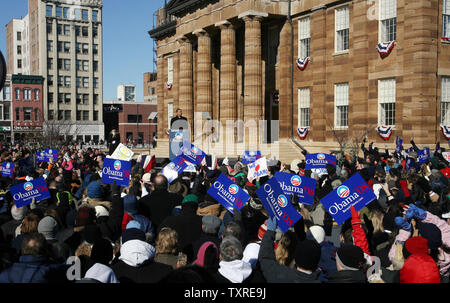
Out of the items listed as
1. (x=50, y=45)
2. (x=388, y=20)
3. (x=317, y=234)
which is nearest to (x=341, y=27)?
(x=388, y=20)

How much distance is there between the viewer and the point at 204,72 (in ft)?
126

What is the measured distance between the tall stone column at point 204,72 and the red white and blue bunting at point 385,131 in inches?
597

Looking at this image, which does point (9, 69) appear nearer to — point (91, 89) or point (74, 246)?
point (91, 89)

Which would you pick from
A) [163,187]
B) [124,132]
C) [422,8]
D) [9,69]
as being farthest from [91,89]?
[163,187]

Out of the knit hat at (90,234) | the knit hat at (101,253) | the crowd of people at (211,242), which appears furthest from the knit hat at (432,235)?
the knit hat at (90,234)

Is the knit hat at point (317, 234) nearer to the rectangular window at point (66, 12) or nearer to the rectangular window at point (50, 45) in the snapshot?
the rectangular window at point (50, 45)

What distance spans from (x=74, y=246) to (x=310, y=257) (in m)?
3.48

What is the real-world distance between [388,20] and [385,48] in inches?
63.3

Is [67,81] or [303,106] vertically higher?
[67,81]

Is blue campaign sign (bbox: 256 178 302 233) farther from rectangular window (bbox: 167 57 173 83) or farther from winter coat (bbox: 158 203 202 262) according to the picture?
rectangular window (bbox: 167 57 173 83)

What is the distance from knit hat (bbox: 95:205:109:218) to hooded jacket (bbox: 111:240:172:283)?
2.95 meters

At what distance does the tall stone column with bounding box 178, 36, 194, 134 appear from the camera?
41406 millimetres

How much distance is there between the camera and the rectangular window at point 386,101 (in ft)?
89.6

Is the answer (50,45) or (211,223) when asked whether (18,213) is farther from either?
(50,45)
